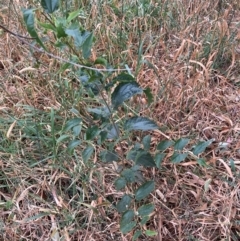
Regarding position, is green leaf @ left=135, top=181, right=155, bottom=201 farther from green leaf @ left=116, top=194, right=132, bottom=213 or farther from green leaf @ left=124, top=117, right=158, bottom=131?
green leaf @ left=124, top=117, right=158, bottom=131

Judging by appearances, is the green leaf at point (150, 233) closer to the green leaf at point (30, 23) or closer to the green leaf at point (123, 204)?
the green leaf at point (123, 204)

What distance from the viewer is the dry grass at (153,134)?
4.54ft

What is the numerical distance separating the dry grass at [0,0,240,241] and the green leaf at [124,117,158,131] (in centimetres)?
30

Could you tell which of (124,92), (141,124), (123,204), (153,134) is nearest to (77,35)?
(124,92)

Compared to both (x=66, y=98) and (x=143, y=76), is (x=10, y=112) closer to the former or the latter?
(x=66, y=98)

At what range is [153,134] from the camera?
1581 mm

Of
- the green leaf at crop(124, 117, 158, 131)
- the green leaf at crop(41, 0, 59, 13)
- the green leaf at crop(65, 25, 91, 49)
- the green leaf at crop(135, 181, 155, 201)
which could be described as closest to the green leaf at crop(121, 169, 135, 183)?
the green leaf at crop(135, 181, 155, 201)

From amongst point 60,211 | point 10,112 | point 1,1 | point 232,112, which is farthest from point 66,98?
point 1,1

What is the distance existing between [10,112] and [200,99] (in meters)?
0.74

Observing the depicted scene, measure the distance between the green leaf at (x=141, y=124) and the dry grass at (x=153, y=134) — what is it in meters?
0.30

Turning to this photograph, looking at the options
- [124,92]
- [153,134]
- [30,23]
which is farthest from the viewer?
[153,134]

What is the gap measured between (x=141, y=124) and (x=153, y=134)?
16.5 inches

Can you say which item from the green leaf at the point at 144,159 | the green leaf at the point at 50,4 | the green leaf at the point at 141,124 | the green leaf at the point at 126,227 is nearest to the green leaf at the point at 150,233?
the green leaf at the point at 126,227

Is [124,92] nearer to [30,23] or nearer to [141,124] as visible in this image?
[141,124]
